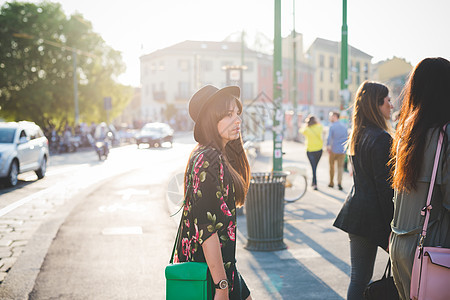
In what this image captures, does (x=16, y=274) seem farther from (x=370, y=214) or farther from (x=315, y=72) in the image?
(x=315, y=72)

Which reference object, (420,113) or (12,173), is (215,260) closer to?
(420,113)

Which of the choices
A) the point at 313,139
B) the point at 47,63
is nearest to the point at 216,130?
the point at 313,139

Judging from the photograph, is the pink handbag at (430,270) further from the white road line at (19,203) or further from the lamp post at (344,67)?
the lamp post at (344,67)

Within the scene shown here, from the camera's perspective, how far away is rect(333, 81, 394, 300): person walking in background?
139 inches

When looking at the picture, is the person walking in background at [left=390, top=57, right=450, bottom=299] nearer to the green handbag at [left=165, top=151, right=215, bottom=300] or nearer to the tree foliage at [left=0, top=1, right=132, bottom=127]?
the green handbag at [left=165, top=151, right=215, bottom=300]

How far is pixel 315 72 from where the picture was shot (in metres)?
73.9

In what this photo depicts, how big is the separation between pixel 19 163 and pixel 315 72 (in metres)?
63.2

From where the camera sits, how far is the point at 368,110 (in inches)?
143

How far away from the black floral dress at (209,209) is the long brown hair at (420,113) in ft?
2.59

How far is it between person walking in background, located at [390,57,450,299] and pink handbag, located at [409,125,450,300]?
38 mm

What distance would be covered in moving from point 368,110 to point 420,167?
1219 millimetres

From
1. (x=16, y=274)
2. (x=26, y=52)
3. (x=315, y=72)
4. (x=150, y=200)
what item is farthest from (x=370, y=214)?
(x=315, y=72)

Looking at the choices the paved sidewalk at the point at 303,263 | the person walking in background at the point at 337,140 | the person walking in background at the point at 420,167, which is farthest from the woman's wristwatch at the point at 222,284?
the person walking in background at the point at 337,140

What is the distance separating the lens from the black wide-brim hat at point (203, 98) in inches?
102
